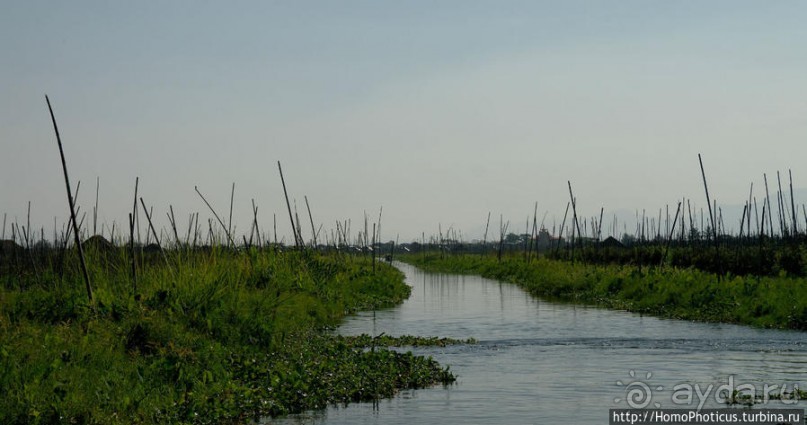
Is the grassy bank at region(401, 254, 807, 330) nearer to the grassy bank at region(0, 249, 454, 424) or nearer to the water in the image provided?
the water

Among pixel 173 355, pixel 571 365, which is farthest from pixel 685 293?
pixel 173 355

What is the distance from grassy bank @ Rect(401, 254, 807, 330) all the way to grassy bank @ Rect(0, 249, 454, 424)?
9.49 meters

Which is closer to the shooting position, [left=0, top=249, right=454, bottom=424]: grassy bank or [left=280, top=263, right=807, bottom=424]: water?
[left=0, top=249, right=454, bottom=424]: grassy bank

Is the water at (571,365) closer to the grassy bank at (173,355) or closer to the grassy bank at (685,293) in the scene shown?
the grassy bank at (173,355)

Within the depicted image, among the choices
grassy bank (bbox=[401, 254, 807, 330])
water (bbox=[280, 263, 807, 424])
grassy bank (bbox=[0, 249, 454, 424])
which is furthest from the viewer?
grassy bank (bbox=[401, 254, 807, 330])

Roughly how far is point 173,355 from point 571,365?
705 centimetres

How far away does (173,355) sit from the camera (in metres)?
12.5

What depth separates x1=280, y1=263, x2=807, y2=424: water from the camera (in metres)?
11.8

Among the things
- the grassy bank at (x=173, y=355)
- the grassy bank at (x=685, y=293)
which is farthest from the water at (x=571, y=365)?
the grassy bank at (x=685, y=293)

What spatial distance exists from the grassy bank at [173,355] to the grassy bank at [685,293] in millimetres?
9488

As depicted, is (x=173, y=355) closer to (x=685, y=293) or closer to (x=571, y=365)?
(x=571, y=365)

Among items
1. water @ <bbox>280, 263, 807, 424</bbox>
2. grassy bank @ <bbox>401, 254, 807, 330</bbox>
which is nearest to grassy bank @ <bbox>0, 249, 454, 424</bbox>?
water @ <bbox>280, 263, 807, 424</bbox>

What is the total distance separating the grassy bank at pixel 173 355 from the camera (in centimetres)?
1009

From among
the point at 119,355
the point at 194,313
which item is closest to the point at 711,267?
the point at 194,313
